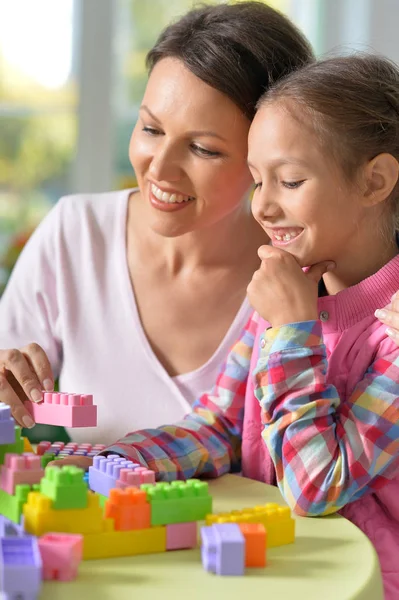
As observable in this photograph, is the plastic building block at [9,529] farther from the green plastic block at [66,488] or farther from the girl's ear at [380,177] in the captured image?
the girl's ear at [380,177]

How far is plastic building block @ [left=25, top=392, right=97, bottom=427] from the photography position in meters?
1.03

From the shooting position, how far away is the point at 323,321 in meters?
1.24

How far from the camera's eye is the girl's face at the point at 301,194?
1.19m

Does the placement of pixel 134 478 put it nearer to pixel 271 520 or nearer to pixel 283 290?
pixel 271 520

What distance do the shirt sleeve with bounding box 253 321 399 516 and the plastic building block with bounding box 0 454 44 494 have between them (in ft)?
0.99

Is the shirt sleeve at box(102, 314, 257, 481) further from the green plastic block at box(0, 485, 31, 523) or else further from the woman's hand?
the green plastic block at box(0, 485, 31, 523)

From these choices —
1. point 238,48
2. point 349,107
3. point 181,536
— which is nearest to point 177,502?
point 181,536

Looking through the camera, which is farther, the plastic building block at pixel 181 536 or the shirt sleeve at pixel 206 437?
the shirt sleeve at pixel 206 437

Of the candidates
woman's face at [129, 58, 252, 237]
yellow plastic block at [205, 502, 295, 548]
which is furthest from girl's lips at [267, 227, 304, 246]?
yellow plastic block at [205, 502, 295, 548]

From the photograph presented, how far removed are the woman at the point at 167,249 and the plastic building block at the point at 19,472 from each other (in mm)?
665

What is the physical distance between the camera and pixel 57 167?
3.61 meters

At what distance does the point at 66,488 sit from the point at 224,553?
162 mm

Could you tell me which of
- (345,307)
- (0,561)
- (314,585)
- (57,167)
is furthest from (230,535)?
(57,167)

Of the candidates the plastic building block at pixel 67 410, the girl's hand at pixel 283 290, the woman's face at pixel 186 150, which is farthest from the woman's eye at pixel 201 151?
the plastic building block at pixel 67 410
